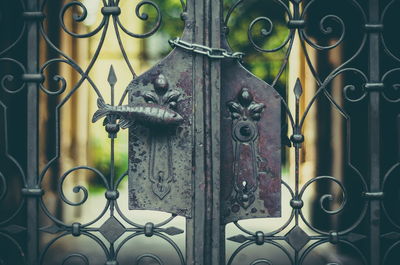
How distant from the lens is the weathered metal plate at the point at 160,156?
135 centimetres

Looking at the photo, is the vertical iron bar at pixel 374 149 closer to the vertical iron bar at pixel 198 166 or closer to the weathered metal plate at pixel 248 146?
the weathered metal plate at pixel 248 146

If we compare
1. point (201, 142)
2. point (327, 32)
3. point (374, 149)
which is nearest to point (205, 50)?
point (201, 142)

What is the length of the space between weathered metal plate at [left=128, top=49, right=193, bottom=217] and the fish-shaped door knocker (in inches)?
1.6

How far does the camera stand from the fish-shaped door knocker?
1.30m

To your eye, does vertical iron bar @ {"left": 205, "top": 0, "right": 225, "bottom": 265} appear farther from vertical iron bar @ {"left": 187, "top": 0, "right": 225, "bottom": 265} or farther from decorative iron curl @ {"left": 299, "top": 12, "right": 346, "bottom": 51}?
decorative iron curl @ {"left": 299, "top": 12, "right": 346, "bottom": 51}

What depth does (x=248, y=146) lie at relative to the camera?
1385 millimetres

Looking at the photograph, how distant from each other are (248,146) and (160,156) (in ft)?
0.96

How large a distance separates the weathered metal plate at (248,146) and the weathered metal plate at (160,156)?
125 millimetres

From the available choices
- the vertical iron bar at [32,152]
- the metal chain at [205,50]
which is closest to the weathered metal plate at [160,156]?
the metal chain at [205,50]

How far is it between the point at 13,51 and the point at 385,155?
1.57 m

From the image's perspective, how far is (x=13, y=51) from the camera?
5.66ft

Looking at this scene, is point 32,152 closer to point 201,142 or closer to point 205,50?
point 201,142

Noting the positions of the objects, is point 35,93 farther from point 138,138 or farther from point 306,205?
point 306,205

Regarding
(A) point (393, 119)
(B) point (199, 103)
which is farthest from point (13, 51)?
(A) point (393, 119)
